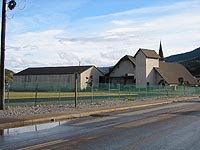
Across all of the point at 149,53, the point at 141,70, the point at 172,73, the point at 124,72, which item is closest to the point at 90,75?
the point at 124,72

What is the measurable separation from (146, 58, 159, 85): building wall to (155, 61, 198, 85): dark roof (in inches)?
54.9

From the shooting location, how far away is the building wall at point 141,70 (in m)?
102

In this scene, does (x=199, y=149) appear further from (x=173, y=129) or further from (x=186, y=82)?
(x=186, y=82)

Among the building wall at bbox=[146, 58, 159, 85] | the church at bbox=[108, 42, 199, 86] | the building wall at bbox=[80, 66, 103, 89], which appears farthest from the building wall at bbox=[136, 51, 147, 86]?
the building wall at bbox=[80, 66, 103, 89]

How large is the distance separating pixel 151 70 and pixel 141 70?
10.9ft

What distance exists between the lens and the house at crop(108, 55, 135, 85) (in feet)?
359

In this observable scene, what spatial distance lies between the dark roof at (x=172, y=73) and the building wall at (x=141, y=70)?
4.85 meters

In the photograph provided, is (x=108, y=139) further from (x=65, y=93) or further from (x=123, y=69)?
(x=123, y=69)

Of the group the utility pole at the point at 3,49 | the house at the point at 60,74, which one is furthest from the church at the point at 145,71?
the utility pole at the point at 3,49

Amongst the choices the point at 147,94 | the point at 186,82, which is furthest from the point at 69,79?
the point at 147,94

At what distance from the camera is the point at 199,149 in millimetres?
10547

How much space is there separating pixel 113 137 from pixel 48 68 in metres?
104

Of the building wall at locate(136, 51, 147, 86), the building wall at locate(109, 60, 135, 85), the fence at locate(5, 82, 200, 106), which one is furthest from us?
the building wall at locate(109, 60, 135, 85)

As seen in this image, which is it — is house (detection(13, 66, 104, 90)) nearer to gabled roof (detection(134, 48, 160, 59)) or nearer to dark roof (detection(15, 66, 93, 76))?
dark roof (detection(15, 66, 93, 76))
